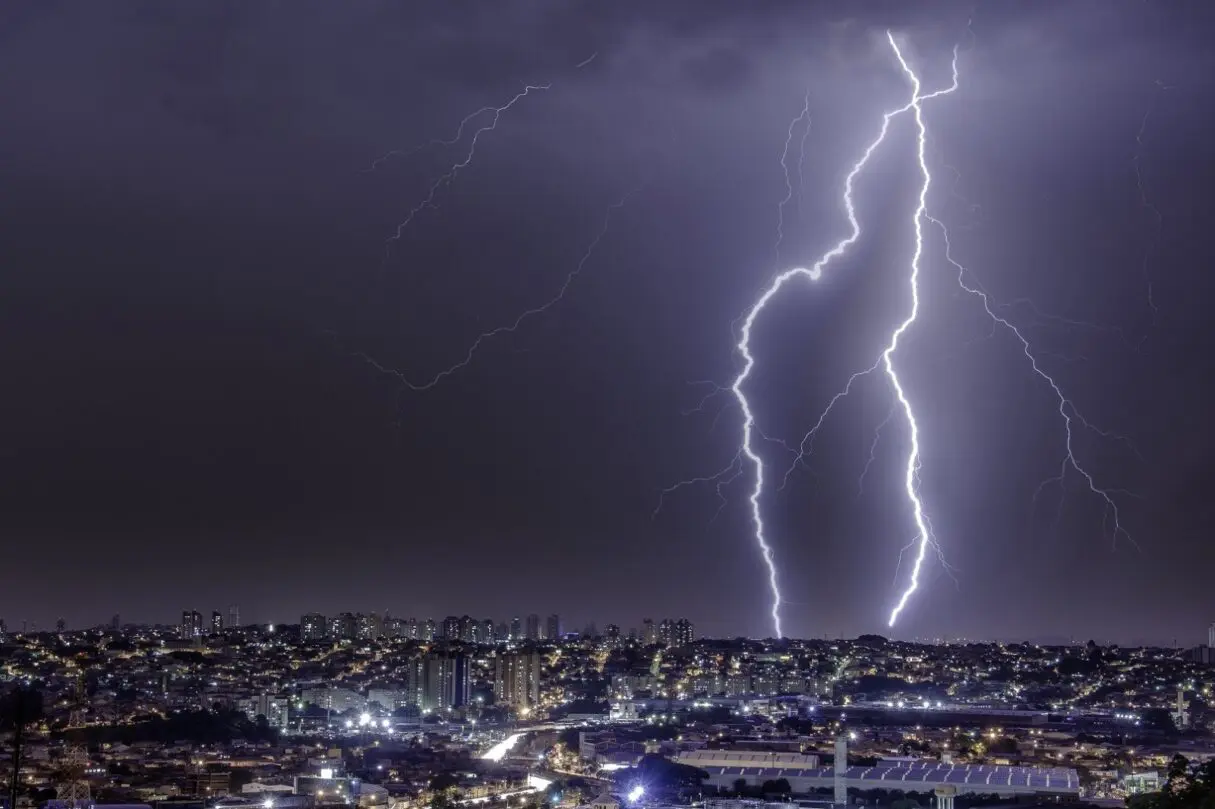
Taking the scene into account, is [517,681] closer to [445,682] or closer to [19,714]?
[445,682]

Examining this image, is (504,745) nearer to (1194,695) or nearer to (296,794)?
(296,794)

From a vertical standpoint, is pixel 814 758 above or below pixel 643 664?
below

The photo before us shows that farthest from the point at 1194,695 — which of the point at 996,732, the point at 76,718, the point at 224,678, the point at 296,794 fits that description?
the point at 76,718

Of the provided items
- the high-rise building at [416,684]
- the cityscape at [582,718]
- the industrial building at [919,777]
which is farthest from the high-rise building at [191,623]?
the industrial building at [919,777]

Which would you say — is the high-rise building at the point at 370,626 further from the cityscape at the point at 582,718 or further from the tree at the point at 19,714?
the tree at the point at 19,714

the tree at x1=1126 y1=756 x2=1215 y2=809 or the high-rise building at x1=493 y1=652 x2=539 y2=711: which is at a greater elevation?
the high-rise building at x1=493 y1=652 x2=539 y2=711

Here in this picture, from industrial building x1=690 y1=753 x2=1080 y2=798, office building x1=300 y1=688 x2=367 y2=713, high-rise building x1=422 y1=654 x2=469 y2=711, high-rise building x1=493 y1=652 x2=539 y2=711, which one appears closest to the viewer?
industrial building x1=690 y1=753 x2=1080 y2=798

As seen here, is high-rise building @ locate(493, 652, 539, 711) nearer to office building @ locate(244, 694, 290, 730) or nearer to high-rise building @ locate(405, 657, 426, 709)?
high-rise building @ locate(405, 657, 426, 709)

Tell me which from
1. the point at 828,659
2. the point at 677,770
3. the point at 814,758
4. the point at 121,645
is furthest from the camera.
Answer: the point at 828,659

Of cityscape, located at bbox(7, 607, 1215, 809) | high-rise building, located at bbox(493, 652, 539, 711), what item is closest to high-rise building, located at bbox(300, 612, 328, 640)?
cityscape, located at bbox(7, 607, 1215, 809)
